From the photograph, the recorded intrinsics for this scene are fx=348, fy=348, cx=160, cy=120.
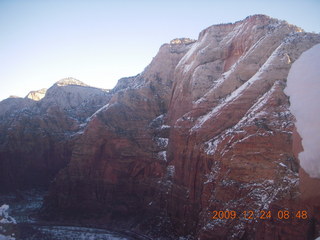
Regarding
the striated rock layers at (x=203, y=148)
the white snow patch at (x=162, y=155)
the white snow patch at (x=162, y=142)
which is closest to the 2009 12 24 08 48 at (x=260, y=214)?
the striated rock layers at (x=203, y=148)

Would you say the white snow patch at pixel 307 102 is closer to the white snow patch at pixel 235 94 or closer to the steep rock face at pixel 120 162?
the white snow patch at pixel 235 94

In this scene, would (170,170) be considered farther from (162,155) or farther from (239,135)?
(239,135)

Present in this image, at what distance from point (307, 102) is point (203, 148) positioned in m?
11.8

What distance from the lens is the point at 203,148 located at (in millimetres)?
35875

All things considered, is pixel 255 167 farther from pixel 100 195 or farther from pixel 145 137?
pixel 100 195

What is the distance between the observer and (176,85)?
53.3 metres

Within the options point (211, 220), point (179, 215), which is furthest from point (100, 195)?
point (211, 220)

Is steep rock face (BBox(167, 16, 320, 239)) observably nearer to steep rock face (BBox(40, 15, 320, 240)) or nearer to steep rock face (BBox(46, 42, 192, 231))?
steep rock face (BBox(40, 15, 320, 240))

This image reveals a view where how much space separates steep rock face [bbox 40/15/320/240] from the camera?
2798 cm

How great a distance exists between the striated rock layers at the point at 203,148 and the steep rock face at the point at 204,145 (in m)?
0.11

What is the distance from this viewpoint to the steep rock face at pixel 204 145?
28.0m

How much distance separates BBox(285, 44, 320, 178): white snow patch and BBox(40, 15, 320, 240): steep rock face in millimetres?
989

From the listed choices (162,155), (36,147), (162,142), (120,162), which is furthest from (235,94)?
(36,147)

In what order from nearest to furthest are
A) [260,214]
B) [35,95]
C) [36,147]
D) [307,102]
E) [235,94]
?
[260,214] → [307,102] → [235,94] → [36,147] → [35,95]
